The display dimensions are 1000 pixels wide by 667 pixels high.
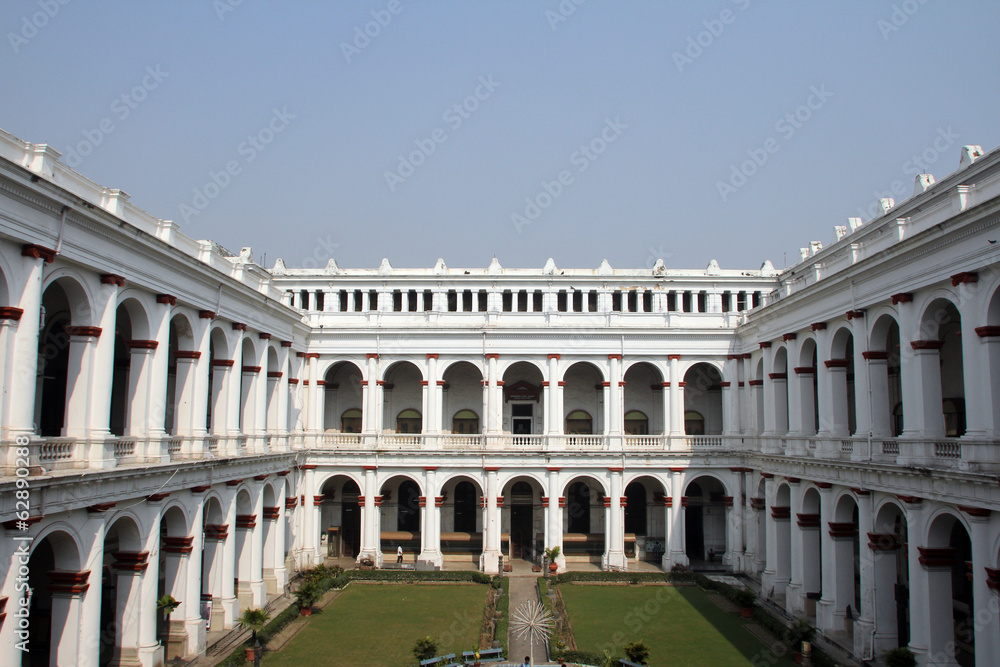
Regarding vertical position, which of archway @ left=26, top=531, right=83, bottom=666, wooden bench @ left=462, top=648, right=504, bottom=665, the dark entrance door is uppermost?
archway @ left=26, top=531, right=83, bottom=666

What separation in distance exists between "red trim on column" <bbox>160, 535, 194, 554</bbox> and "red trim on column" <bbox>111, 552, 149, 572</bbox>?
2503mm

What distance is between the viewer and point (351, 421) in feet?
127

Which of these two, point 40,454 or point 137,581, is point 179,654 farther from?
point 40,454

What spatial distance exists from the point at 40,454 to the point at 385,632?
42.2 feet

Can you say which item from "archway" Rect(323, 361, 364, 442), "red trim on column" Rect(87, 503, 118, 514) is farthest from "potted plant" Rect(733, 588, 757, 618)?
"red trim on column" Rect(87, 503, 118, 514)

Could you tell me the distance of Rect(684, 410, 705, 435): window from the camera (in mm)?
38562

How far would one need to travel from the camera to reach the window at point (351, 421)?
38.6 meters

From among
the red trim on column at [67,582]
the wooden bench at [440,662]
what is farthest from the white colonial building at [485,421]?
the wooden bench at [440,662]

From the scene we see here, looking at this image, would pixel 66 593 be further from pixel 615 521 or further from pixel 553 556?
pixel 615 521

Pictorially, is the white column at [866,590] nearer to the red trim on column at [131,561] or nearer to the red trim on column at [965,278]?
Answer: the red trim on column at [965,278]

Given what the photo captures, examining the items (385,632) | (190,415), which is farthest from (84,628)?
(385,632)

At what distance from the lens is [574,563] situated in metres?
35.6

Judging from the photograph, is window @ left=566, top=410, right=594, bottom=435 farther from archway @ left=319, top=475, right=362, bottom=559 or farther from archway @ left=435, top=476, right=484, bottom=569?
archway @ left=319, top=475, right=362, bottom=559

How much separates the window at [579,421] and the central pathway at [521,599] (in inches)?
280
